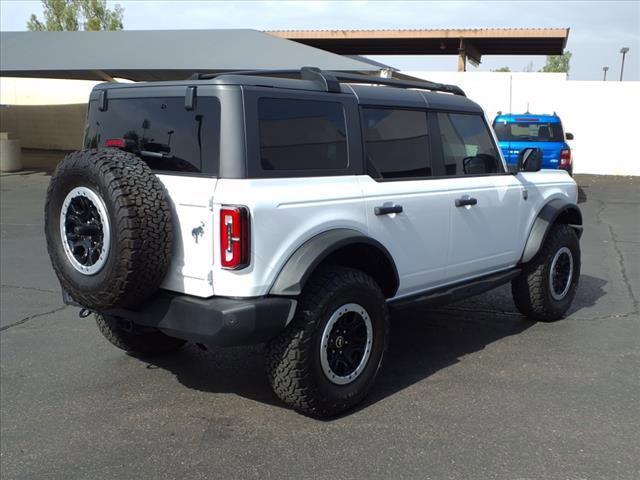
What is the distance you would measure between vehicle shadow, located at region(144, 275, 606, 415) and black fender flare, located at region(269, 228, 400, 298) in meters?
0.85

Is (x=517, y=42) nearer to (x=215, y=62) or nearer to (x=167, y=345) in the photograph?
(x=215, y=62)

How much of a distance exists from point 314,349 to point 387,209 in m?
1.00

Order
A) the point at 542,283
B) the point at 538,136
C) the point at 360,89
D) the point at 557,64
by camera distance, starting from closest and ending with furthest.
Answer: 1. the point at 360,89
2. the point at 542,283
3. the point at 538,136
4. the point at 557,64

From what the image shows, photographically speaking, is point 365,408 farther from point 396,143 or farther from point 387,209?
point 396,143

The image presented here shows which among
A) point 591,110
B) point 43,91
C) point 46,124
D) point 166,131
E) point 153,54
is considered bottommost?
point 46,124

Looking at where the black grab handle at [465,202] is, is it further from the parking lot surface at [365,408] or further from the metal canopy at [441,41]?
the metal canopy at [441,41]

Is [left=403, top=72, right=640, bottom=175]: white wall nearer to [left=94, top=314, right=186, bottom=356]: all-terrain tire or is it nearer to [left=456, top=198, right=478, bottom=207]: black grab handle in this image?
[left=456, top=198, right=478, bottom=207]: black grab handle

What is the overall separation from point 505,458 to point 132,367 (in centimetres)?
269

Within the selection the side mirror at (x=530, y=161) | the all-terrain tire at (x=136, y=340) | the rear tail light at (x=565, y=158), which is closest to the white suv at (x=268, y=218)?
the all-terrain tire at (x=136, y=340)

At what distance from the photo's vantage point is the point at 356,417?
397cm

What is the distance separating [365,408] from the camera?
4.09 m

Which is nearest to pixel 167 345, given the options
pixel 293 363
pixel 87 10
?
pixel 293 363

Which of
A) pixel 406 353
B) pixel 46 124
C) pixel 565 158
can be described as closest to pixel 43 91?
pixel 46 124

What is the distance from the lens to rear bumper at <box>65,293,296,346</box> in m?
3.42
